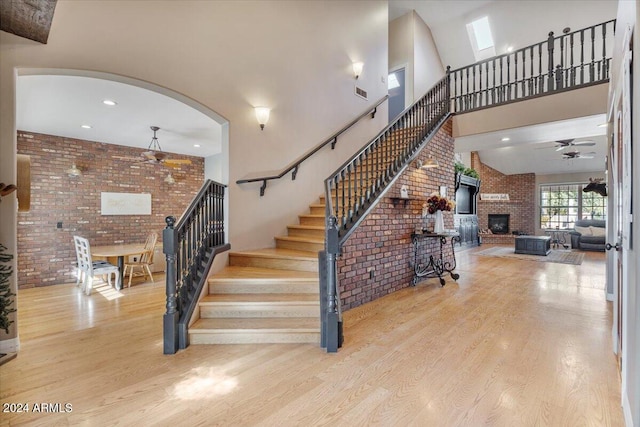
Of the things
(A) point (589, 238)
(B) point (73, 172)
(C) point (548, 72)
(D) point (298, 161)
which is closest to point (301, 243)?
(D) point (298, 161)

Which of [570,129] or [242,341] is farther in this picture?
[570,129]

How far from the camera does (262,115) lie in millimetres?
4094

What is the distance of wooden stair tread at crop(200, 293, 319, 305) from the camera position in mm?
3011

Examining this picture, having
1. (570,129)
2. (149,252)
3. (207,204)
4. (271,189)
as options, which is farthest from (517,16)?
(149,252)

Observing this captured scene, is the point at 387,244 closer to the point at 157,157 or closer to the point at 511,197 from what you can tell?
the point at 157,157

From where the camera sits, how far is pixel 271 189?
4.34 m

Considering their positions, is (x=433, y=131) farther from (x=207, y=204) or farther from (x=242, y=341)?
(x=242, y=341)

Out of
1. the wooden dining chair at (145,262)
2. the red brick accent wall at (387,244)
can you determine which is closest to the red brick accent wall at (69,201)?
the wooden dining chair at (145,262)

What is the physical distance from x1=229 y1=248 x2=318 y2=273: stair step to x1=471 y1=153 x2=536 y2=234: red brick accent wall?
11.1m

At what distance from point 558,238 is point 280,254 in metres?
11.9

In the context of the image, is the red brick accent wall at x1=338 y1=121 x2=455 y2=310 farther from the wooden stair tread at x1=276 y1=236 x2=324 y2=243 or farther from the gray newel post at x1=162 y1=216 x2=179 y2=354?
the gray newel post at x1=162 y1=216 x2=179 y2=354

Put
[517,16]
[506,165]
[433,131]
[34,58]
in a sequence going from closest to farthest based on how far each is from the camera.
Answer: [34,58]
[433,131]
[517,16]
[506,165]

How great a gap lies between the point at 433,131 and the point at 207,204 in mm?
4138

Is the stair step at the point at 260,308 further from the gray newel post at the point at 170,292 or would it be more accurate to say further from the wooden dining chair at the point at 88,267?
the wooden dining chair at the point at 88,267
